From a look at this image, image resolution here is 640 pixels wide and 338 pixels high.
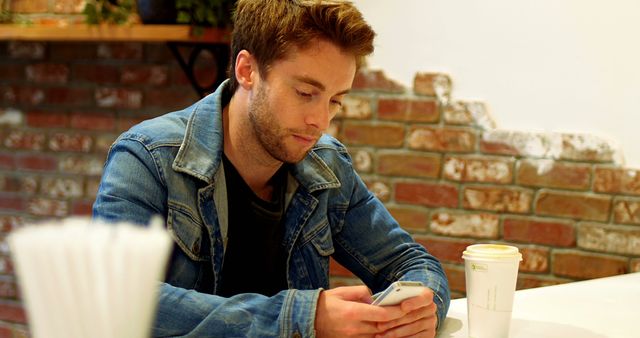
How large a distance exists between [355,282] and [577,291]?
0.92m

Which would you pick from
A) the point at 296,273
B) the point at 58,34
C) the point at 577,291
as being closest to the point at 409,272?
the point at 296,273

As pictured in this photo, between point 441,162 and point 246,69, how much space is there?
0.93 metres

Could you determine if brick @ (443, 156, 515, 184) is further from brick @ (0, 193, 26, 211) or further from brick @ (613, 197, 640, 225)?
brick @ (0, 193, 26, 211)

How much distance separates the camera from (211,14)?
2246mm

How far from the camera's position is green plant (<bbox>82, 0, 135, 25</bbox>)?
2338 mm

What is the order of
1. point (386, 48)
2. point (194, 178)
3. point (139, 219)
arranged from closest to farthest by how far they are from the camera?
point (139, 219), point (194, 178), point (386, 48)

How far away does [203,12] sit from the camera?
223cm

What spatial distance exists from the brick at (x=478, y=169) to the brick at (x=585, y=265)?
0.28 metres

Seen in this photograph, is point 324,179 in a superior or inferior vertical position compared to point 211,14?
inferior

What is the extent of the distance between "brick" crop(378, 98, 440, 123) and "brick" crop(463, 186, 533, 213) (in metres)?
0.25

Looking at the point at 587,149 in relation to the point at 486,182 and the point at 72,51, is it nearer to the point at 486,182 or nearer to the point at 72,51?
the point at 486,182

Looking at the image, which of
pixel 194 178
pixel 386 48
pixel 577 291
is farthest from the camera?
pixel 386 48

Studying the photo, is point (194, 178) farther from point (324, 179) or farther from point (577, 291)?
point (577, 291)

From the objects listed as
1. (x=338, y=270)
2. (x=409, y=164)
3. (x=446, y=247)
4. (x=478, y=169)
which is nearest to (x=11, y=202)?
(x=338, y=270)
